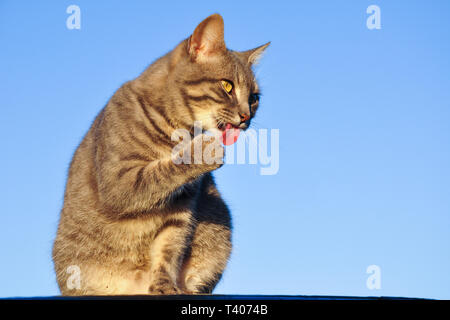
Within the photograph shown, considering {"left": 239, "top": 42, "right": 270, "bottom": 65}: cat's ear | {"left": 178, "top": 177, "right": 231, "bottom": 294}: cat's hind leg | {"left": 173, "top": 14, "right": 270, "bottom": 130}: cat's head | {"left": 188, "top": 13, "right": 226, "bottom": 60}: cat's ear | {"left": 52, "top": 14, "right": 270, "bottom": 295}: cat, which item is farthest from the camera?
{"left": 239, "top": 42, "right": 270, "bottom": 65}: cat's ear

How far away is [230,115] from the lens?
14.6 feet

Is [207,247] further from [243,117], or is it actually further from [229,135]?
[243,117]

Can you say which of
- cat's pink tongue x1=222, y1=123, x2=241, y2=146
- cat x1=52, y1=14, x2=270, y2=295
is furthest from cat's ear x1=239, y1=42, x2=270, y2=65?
cat's pink tongue x1=222, y1=123, x2=241, y2=146

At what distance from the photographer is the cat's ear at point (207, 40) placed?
15.2 feet

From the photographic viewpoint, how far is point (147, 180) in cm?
403

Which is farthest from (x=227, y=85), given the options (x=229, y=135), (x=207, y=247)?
(x=207, y=247)

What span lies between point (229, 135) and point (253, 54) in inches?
57.8

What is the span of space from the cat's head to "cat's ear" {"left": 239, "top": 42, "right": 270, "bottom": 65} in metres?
0.44

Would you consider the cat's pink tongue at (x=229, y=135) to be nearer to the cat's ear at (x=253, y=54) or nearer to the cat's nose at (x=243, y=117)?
the cat's nose at (x=243, y=117)

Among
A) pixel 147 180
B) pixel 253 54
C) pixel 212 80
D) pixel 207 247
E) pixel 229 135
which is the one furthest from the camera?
pixel 253 54

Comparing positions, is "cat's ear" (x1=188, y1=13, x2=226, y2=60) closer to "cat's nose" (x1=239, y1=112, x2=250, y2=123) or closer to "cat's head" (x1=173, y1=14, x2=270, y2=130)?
"cat's head" (x1=173, y1=14, x2=270, y2=130)

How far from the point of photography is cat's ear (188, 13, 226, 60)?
463 centimetres
